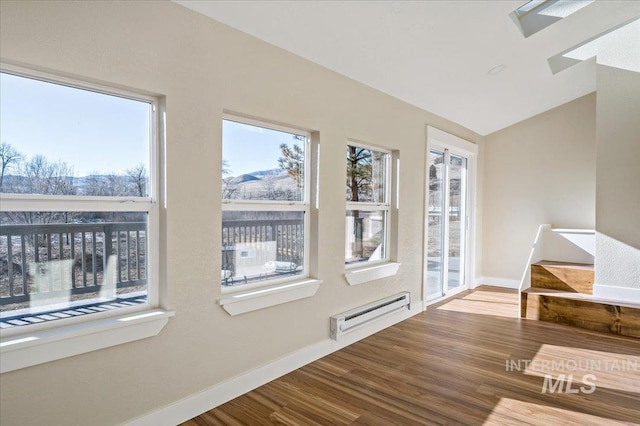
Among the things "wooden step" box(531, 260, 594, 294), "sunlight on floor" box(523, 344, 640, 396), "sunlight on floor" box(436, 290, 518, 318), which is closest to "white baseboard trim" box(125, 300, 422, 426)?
"sunlight on floor" box(523, 344, 640, 396)

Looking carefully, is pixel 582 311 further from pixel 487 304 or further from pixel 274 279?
pixel 274 279

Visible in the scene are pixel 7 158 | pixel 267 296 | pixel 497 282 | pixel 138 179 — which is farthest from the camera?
pixel 497 282

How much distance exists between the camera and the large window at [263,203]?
8.42 feet

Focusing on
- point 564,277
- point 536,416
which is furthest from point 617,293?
A: point 536,416

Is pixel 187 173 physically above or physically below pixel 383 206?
above

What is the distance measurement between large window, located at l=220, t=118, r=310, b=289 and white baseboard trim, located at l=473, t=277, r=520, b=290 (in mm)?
3997

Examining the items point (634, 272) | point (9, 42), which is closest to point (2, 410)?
point (9, 42)

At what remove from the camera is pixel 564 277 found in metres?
4.52

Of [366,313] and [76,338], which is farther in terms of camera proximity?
[366,313]

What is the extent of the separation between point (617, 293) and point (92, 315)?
4.72 metres

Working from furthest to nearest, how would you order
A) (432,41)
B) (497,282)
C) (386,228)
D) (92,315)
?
(497,282) < (386,228) < (432,41) < (92,315)

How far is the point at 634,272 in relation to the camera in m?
3.88

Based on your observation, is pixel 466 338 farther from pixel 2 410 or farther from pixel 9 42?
pixel 9 42

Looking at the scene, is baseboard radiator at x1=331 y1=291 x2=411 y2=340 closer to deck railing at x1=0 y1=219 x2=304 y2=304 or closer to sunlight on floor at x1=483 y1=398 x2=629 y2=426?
sunlight on floor at x1=483 y1=398 x2=629 y2=426
